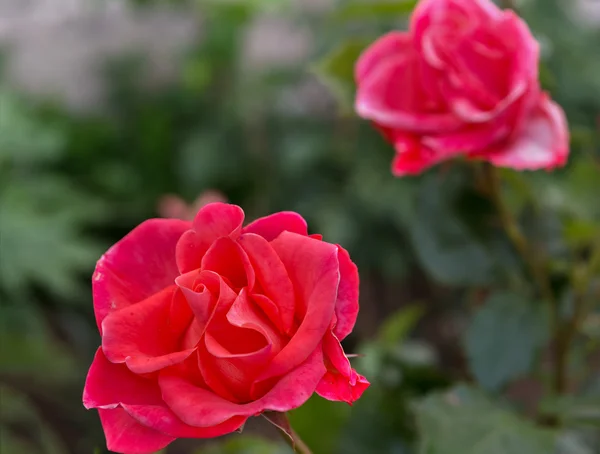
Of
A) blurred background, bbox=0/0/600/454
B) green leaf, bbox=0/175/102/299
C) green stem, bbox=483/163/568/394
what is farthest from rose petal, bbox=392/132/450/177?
green leaf, bbox=0/175/102/299

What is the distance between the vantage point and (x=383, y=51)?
0.37 m

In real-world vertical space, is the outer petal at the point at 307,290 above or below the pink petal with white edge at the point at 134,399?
above

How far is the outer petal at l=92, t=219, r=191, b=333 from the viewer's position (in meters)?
0.24

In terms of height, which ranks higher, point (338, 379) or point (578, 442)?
point (338, 379)

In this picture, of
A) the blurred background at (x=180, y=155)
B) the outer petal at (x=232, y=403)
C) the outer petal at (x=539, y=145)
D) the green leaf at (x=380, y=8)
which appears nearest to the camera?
the outer petal at (x=232, y=403)

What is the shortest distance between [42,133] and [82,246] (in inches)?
8.5

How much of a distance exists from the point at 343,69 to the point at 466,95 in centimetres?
12

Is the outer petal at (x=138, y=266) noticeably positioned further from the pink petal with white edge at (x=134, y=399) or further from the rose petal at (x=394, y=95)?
the rose petal at (x=394, y=95)

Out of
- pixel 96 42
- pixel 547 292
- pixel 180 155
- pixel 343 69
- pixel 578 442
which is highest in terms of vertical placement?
pixel 343 69

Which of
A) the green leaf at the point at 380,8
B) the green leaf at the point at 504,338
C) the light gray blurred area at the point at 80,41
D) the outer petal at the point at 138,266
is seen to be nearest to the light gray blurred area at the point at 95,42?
the light gray blurred area at the point at 80,41

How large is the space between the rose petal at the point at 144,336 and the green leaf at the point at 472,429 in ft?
0.63

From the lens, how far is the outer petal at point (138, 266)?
0.24 m

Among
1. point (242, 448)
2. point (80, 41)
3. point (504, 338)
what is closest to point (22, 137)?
point (80, 41)

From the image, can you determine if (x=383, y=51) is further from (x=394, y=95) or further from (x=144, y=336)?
(x=144, y=336)
